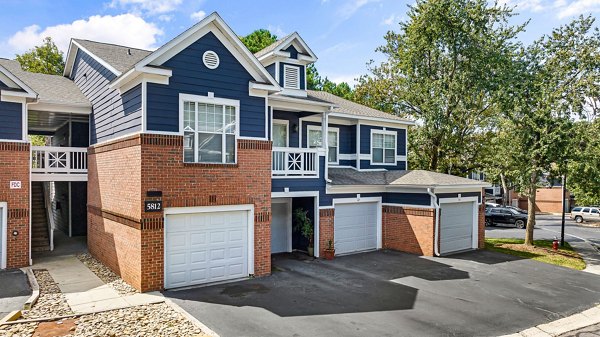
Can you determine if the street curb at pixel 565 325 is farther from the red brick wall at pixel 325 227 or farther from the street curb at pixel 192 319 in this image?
the red brick wall at pixel 325 227

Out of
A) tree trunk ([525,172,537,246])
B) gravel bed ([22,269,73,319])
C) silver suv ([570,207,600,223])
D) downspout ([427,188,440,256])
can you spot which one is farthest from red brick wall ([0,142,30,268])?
silver suv ([570,207,600,223])

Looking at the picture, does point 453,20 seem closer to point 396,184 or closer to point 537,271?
point 396,184

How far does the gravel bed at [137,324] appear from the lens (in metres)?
8.16

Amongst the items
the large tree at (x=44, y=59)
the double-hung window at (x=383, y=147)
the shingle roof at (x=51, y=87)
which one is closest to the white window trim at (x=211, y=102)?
the shingle roof at (x=51, y=87)

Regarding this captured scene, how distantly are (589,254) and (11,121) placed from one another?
2515 centimetres

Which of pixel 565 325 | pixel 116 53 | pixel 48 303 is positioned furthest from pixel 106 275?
pixel 565 325

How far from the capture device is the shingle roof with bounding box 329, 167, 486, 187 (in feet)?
55.5

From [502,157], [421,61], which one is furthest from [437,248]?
[421,61]

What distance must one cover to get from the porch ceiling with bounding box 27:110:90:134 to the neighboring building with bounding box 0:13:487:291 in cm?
32

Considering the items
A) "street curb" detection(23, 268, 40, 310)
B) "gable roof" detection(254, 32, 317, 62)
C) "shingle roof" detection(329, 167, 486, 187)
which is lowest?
"street curb" detection(23, 268, 40, 310)

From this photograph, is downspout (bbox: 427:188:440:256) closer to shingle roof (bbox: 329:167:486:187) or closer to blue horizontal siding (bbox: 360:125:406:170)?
shingle roof (bbox: 329:167:486:187)

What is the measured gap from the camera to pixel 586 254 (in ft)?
64.1

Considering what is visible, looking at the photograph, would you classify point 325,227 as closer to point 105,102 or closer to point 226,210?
point 226,210

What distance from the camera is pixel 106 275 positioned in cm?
1258
